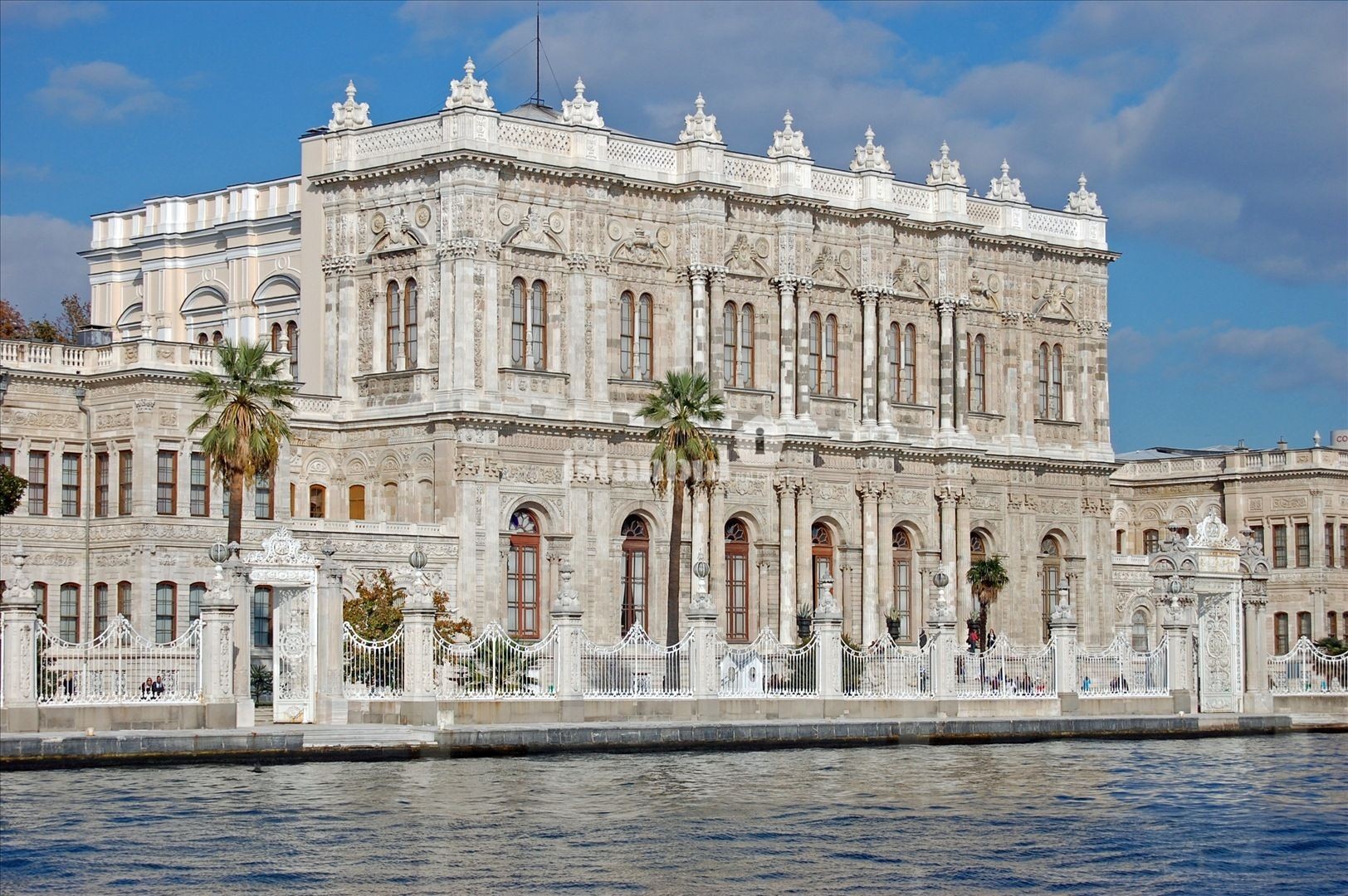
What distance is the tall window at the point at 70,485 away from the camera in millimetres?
53031

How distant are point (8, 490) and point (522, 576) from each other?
543 inches

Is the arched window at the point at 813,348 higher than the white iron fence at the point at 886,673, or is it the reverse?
the arched window at the point at 813,348

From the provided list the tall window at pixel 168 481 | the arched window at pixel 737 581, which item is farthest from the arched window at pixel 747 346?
the tall window at pixel 168 481

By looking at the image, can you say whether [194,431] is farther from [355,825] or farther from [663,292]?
[355,825]

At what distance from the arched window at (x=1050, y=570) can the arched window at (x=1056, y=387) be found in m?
3.49

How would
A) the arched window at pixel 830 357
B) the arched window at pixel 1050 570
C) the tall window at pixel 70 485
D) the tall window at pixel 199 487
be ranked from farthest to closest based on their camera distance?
the arched window at pixel 1050 570 → the arched window at pixel 830 357 → the tall window at pixel 199 487 → the tall window at pixel 70 485

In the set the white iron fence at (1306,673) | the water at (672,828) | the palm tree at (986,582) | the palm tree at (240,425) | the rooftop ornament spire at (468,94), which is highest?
the rooftop ornament spire at (468,94)

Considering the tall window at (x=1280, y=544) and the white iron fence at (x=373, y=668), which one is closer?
the white iron fence at (x=373, y=668)

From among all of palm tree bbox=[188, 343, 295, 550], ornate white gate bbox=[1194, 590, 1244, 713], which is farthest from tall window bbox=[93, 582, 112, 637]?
ornate white gate bbox=[1194, 590, 1244, 713]

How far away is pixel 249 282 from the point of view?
206 feet

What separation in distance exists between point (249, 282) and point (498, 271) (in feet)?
26.2

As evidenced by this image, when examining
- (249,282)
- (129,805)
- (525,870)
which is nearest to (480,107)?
(249,282)

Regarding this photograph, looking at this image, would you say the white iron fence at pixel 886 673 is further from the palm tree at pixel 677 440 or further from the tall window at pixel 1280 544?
the tall window at pixel 1280 544

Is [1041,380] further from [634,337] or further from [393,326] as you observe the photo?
[393,326]
